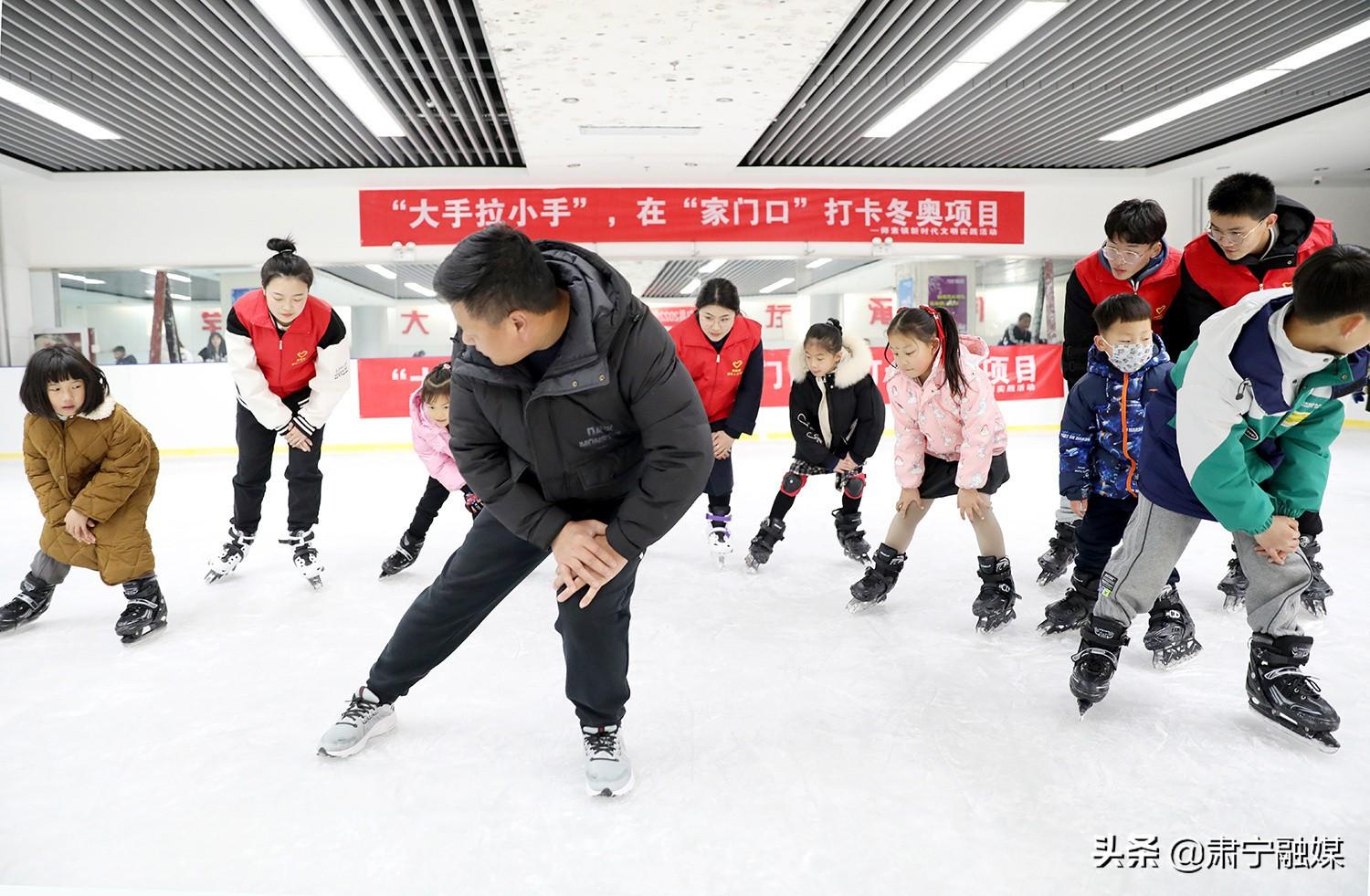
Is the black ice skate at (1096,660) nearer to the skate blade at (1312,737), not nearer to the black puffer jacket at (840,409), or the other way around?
the skate blade at (1312,737)

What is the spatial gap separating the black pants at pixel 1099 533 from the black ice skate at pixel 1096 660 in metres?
0.52

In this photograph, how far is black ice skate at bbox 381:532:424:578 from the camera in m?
2.98

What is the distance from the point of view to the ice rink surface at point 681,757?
4.09 ft

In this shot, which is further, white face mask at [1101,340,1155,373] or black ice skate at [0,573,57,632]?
black ice skate at [0,573,57,632]

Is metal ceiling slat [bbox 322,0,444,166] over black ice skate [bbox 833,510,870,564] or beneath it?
over

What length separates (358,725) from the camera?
1.61 metres

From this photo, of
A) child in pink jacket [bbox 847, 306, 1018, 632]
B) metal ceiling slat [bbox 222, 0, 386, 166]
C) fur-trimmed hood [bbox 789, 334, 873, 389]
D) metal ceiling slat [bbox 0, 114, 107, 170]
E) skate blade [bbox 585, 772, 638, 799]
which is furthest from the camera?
metal ceiling slat [bbox 0, 114, 107, 170]

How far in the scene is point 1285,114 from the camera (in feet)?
21.8

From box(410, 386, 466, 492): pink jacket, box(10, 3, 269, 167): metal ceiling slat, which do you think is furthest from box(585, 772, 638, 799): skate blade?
box(10, 3, 269, 167): metal ceiling slat

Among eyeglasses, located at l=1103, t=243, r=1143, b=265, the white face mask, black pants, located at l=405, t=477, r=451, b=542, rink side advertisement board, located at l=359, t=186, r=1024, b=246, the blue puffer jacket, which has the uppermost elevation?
rink side advertisement board, located at l=359, t=186, r=1024, b=246

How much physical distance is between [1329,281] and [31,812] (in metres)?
2.34

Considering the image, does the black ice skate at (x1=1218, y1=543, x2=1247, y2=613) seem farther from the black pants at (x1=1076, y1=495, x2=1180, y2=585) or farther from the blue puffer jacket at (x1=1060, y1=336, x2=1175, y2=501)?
the blue puffer jacket at (x1=1060, y1=336, x2=1175, y2=501)

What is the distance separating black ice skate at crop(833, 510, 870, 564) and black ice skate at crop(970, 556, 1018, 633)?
73 centimetres

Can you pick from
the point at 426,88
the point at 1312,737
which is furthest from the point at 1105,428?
the point at 426,88
